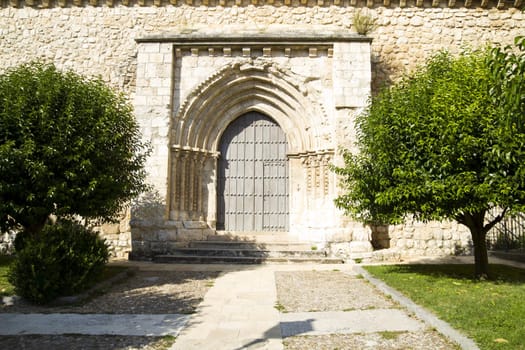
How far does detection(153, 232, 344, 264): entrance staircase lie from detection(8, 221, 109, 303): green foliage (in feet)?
9.84

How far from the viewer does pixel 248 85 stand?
428 inches

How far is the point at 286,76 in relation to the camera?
10562 millimetres

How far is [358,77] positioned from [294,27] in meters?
2.81

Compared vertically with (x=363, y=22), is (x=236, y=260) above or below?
below

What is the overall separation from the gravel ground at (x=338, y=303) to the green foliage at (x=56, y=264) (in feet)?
9.87

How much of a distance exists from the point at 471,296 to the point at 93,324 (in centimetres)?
476

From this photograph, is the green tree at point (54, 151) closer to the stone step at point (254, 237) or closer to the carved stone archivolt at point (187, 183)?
the carved stone archivolt at point (187, 183)

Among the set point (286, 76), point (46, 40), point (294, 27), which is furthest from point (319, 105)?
point (46, 40)

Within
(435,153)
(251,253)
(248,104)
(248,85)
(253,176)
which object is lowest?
(251,253)

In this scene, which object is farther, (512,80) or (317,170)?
(317,170)

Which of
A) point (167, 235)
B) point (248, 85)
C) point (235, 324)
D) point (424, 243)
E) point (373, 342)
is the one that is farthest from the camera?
point (248, 85)

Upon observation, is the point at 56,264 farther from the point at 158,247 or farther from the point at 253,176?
the point at 253,176

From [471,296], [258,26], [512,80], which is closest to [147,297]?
[471,296]

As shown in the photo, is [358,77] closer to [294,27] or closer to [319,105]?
[319,105]
